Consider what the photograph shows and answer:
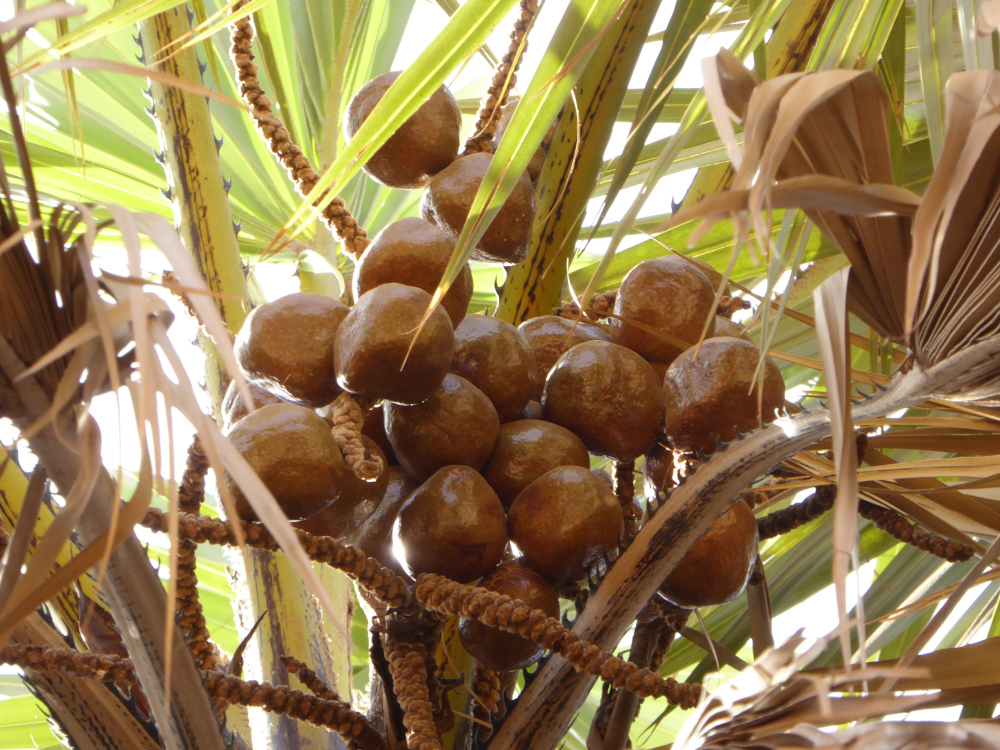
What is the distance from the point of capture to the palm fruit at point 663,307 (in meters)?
0.82

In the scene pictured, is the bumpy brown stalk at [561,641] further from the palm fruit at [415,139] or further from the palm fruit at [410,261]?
the palm fruit at [415,139]

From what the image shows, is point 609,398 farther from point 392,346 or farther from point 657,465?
point 392,346

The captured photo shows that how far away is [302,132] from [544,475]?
53.1 inches

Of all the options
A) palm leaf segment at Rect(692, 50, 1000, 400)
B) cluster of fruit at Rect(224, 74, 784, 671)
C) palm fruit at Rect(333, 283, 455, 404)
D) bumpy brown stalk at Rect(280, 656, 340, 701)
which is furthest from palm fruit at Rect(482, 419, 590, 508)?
palm leaf segment at Rect(692, 50, 1000, 400)

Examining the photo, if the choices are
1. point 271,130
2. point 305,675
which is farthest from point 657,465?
point 271,130

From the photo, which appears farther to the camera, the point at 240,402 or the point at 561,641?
the point at 240,402

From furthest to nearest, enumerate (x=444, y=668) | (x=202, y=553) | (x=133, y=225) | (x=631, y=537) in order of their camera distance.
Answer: (x=202, y=553)
(x=444, y=668)
(x=631, y=537)
(x=133, y=225)

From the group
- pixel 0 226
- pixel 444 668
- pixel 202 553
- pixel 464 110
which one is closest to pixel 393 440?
pixel 444 668

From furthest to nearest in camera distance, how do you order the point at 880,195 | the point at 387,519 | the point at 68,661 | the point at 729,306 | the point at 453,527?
1. the point at 729,306
2. the point at 387,519
3. the point at 453,527
4. the point at 68,661
5. the point at 880,195

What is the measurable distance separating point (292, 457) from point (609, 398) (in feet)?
0.92

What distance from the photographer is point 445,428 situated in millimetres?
708

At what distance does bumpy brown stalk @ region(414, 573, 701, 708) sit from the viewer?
569mm

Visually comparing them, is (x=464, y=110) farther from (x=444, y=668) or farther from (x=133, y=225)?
(x=133, y=225)

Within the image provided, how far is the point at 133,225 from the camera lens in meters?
0.31
